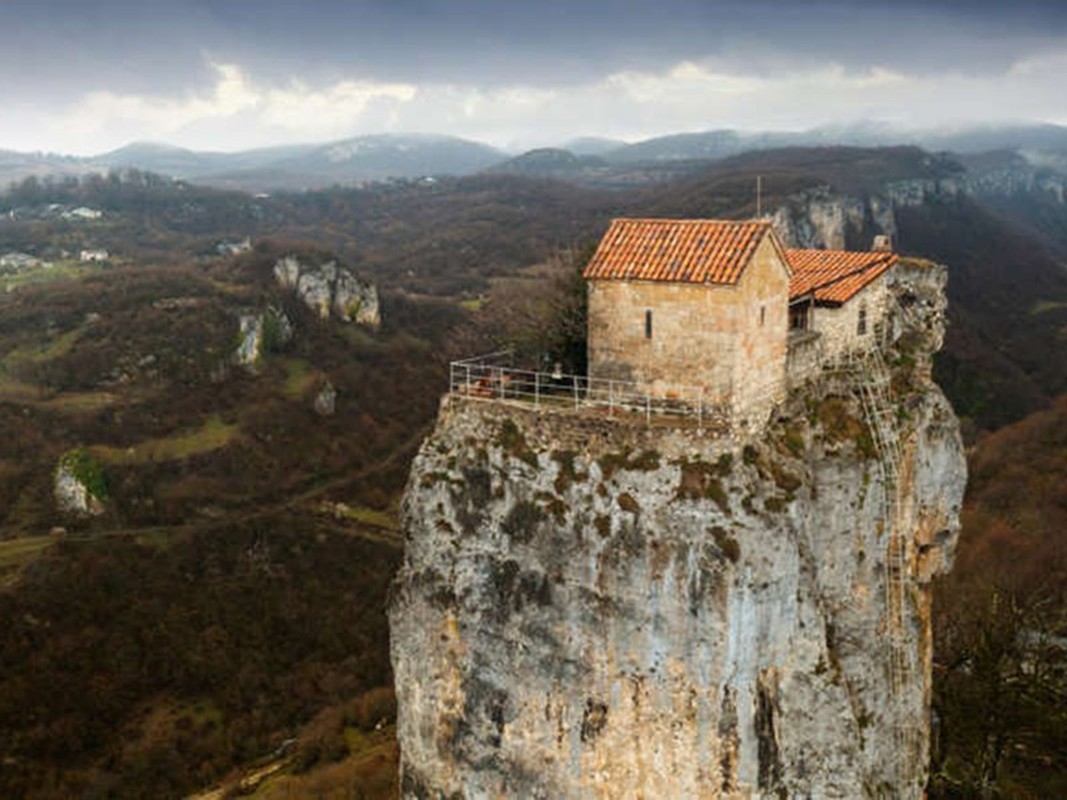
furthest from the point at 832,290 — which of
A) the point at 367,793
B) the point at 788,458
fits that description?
the point at 367,793

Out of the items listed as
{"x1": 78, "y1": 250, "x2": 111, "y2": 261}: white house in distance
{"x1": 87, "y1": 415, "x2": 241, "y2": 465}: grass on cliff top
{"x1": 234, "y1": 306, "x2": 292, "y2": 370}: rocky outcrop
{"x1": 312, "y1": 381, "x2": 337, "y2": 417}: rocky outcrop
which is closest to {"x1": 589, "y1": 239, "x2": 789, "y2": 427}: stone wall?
{"x1": 87, "y1": 415, "x2": 241, "y2": 465}: grass on cliff top

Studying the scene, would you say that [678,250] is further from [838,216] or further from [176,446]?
[838,216]

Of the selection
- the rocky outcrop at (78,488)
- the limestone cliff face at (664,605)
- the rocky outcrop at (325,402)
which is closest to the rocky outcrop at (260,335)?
the rocky outcrop at (325,402)

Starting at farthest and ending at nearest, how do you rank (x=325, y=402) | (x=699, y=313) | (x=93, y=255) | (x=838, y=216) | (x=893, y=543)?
(x=93, y=255), (x=838, y=216), (x=325, y=402), (x=893, y=543), (x=699, y=313)

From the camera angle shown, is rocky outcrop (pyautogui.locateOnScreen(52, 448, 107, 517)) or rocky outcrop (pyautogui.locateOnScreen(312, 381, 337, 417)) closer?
rocky outcrop (pyautogui.locateOnScreen(52, 448, 107, 517))

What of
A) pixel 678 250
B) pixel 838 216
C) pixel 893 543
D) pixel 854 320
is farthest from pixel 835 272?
pixel 838 216

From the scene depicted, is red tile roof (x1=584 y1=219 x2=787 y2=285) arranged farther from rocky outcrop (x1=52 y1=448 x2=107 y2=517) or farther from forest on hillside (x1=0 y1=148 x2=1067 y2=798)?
rocky outcrop (x1=52 y1=448 x2=107 y2=517)
